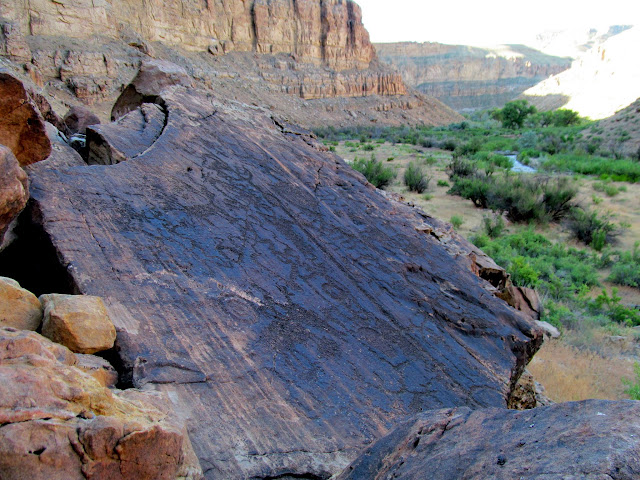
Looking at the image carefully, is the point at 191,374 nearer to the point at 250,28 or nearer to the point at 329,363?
the point at 329,363

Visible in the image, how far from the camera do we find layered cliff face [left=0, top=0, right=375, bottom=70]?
885 inches

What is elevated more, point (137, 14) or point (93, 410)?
point (137, 14)

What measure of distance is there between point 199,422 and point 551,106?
5915 cm

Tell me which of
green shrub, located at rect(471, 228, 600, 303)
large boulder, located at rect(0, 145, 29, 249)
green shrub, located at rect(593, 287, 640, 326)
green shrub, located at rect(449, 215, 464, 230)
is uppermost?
large boulder, located at rect(0, 145, 29, 249)

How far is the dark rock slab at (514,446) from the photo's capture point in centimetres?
112

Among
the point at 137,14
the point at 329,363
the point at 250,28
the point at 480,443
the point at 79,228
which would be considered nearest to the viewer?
the point at 480,443

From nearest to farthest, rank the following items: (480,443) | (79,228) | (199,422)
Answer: (480,443), (199,422), (79,228)

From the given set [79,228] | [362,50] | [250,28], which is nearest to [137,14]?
[250,28]

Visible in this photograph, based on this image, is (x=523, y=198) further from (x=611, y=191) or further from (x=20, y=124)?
(x=20, y=124)

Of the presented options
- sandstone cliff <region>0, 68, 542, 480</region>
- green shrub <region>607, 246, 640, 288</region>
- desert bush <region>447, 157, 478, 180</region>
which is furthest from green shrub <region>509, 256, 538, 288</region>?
desert bush <region>447, 157, 478, 180</region>

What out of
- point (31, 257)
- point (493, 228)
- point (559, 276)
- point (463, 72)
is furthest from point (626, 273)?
point (463, 72)

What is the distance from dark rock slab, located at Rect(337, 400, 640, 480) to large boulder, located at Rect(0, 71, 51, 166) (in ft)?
8.88

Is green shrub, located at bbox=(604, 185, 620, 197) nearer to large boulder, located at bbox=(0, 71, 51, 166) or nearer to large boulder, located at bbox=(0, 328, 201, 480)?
large boulder, located at bbox=(0, 71, 51, 166)

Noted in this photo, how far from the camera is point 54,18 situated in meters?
22.3
